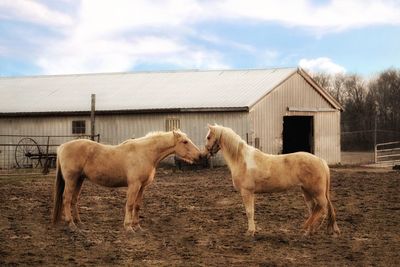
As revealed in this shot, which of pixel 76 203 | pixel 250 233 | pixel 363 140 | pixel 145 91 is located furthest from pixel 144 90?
pixel 363 140

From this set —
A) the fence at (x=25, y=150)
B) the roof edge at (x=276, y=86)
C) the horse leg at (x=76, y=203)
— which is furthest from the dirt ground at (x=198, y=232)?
the fence at (x=25, y=150)

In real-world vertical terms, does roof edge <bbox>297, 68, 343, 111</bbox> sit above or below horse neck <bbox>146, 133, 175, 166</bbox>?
above

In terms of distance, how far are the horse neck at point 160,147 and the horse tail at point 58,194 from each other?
5.36 feet

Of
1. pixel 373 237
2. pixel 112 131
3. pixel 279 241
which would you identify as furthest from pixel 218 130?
pixel 112 131

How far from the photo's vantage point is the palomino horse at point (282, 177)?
29.2ft

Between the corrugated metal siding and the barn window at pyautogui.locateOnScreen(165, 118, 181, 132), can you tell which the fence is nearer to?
the corrugated metal siding

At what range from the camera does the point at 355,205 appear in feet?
40.1

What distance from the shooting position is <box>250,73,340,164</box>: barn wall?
941 inches

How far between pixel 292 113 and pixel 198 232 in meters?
17.0

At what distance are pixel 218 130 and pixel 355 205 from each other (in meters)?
4.35

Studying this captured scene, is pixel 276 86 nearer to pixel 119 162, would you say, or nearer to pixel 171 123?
pixel 171 123

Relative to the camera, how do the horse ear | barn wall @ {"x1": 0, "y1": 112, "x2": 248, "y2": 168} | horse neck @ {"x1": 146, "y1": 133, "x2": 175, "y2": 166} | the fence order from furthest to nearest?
the fence, barn wall @ {"x1": 0, "y1": 112, "x2": 248, "y2": 168}, the horse ear, horse neck @ {"x1": 146, "y1": 133, "x2": 175, "y2": 166}

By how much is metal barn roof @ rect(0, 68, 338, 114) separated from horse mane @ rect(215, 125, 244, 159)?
1367cm

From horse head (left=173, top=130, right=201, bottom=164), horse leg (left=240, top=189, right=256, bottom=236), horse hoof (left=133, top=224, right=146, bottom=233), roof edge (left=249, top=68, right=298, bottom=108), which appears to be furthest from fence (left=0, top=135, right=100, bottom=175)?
horse leg (left=240, top=189, right=256, bottom=236)
